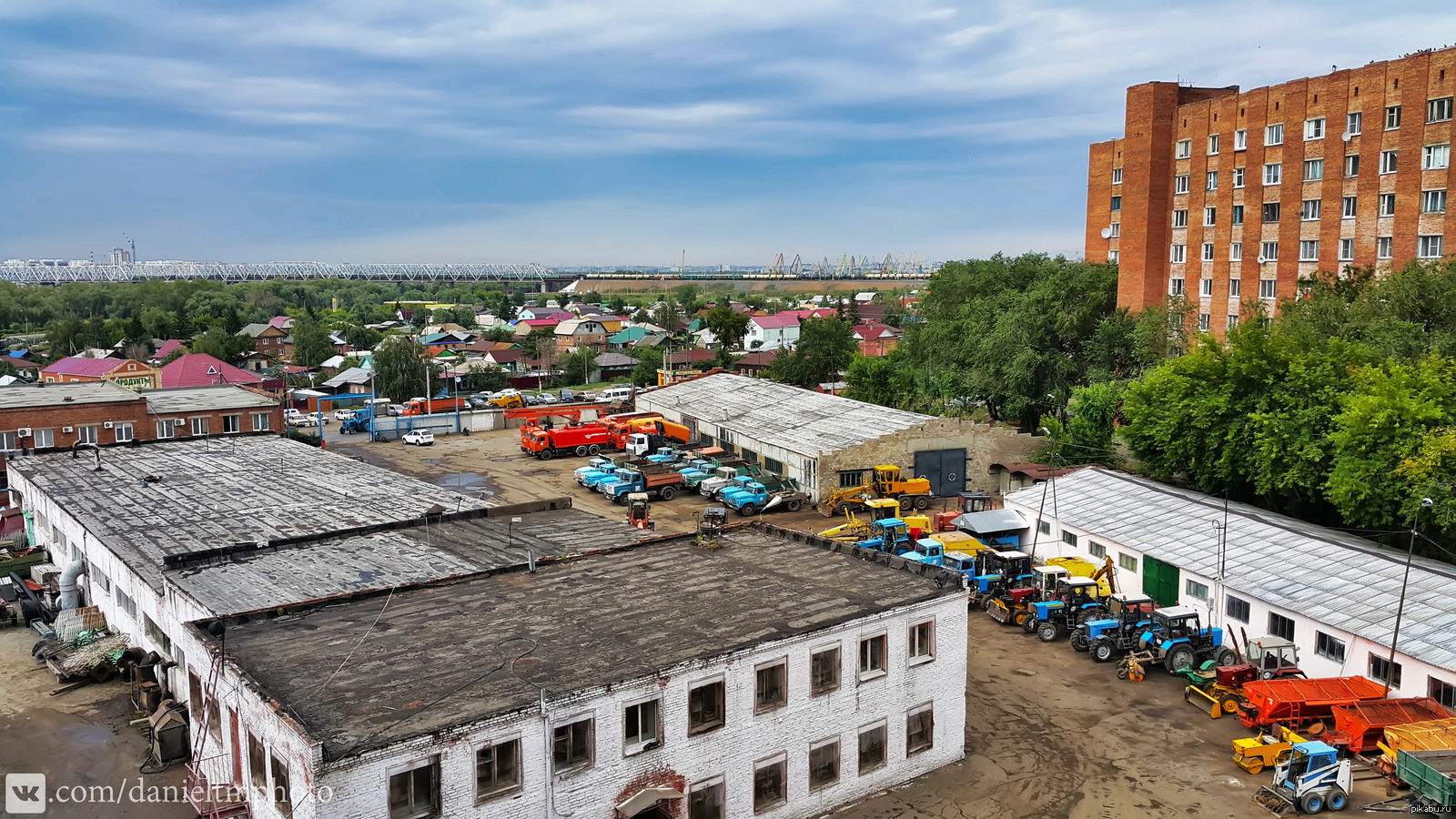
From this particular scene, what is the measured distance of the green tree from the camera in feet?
257

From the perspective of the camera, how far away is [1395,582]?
898 inches

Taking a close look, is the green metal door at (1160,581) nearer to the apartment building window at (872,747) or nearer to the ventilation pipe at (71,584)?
the apartment building window at (872,747)

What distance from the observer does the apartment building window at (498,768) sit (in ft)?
43.8

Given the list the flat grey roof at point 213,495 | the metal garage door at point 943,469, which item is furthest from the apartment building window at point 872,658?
the metal garage door at point 943,469

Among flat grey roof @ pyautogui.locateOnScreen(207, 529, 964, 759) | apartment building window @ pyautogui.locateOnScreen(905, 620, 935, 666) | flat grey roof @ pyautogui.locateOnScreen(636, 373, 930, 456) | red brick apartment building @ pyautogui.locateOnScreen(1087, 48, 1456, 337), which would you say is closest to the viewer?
flat grey roof @ pyautogui.locateOnScreen(207, 529, 964, 759)

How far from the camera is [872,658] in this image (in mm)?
17531

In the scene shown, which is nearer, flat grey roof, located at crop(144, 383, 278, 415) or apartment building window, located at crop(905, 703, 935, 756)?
Answer: apartment building window, located at crop(905, 703, 935, 756)

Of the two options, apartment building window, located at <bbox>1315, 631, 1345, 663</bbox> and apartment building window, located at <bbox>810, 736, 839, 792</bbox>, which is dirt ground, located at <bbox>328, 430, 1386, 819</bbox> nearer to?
apartment building window, located at <bbox>810, 736, 839, 792</bbox>

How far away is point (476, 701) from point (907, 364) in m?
54.6

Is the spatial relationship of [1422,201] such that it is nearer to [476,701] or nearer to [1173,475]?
[1173,475]

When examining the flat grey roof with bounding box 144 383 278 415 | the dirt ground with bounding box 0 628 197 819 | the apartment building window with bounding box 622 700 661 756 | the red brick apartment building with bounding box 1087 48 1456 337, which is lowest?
the dirt ground with bounding box 0 628 197 819

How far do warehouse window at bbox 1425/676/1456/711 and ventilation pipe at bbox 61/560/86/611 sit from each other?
32338 mm

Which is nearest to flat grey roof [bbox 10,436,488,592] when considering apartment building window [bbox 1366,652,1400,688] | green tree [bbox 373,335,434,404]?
apartment building window [bbox 1366,652,1400,688]

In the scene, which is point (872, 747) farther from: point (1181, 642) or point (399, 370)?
point (399, 370)
